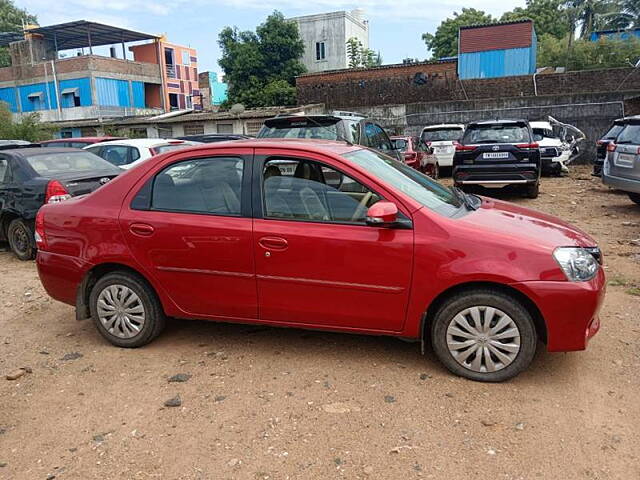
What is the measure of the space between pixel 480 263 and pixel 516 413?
3.07 feet

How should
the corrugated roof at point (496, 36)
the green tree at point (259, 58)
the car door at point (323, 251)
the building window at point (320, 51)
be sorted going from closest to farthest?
the car door at point (323, 251) → the corrugated roof at point (496, 36) → the green tree at point (259, 58) → the building window at point (320, 51)

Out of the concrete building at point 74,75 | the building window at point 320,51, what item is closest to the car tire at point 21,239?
the concrete building at point 74,75

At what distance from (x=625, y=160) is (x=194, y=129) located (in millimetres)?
22432

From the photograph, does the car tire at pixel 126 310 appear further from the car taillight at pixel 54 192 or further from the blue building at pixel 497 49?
the blue building at pixel 497 49

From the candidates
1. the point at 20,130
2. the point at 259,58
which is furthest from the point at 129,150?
the point at 259,58

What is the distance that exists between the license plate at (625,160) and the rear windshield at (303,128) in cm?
512

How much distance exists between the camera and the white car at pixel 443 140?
51.5ft

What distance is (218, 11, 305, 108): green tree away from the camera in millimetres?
33562

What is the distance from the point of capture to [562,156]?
15125 millimetres

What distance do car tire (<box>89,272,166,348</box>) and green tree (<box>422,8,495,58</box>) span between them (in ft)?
151

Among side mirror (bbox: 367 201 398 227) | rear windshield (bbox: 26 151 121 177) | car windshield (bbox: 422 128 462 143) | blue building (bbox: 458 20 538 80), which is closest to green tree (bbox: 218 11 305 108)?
blue building (bbox: 458 20 538 80)

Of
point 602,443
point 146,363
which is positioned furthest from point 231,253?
point 602,443

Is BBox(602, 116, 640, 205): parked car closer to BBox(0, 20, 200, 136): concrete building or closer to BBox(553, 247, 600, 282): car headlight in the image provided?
BBox(553, 247, 600, 282): car headlight

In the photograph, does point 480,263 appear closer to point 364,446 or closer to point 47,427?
point 364,446
